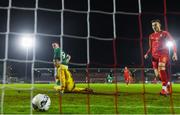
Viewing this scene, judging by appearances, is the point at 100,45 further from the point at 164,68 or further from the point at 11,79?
the point at 164,68

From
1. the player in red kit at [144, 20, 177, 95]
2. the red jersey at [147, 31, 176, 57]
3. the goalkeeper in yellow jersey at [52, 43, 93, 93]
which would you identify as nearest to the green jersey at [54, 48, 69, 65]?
the goalkeeper in yellow jersey at [52, 43, 93, 93]

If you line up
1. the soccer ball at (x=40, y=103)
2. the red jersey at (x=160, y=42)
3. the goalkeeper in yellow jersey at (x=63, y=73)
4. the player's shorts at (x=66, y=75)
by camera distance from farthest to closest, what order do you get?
the player's shorts at (x=66, y=75) → the goalkeeper in yellow jersey at (x=63, y=73) → the red jersey at (x=160, y=42) → the soccer ball at (x=40, y=103)

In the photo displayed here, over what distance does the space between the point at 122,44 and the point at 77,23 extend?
5.68m

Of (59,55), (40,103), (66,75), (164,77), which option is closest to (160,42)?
(164,77)

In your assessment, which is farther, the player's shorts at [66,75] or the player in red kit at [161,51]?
the player's shorts at [66,75]

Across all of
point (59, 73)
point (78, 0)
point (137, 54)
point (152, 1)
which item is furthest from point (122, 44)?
point (59, 73)

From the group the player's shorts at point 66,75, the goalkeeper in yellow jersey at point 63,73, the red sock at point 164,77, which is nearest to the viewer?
the red sock at point 164,77

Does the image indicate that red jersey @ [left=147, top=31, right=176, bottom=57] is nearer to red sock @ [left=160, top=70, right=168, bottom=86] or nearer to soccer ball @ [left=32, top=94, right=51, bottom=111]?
red sock @ [left=160, top=70, right=168, bottom=86]

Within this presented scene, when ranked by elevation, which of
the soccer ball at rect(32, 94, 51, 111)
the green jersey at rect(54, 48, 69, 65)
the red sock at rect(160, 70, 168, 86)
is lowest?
the soccer ball at rect(32, 94, 51, 111)

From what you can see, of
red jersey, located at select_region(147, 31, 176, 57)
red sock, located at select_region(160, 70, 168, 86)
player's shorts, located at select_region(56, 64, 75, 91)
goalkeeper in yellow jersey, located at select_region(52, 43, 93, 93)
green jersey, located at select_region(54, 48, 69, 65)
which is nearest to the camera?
red sock, located at select_region(160, 70, 168, 86)

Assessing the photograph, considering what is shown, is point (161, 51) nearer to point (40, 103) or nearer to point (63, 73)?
point (63, 73)

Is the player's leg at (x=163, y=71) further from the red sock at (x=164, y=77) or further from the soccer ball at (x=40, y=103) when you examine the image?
the soccer ball at (x=40, y=103)

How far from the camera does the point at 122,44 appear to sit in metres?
45.1

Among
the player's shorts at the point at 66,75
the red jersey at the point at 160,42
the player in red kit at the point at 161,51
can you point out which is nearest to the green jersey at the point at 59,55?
the player's shorts at the point at 66,75
